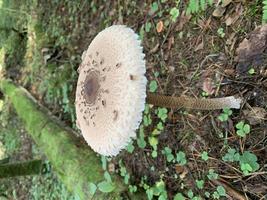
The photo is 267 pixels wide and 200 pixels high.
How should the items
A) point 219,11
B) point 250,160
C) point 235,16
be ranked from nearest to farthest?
point 250,160
point 235,16
point 219,11

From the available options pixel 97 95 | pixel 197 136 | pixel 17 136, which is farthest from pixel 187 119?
pixel 17 136

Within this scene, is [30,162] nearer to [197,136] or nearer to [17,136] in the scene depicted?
[17,136]

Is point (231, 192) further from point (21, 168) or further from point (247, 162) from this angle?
point (21, 168)

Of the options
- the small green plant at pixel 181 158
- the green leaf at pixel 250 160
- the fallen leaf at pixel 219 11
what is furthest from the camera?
the small green plant at pixel 181 158

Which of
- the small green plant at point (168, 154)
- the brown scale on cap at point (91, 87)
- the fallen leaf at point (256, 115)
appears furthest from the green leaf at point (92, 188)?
the fallen leaf at point (256, 115)

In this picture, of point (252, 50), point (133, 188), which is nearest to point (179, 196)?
point (133, 188)

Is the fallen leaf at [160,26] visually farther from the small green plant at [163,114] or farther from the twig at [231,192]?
the twig at [231,192]

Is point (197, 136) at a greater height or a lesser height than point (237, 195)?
greater
